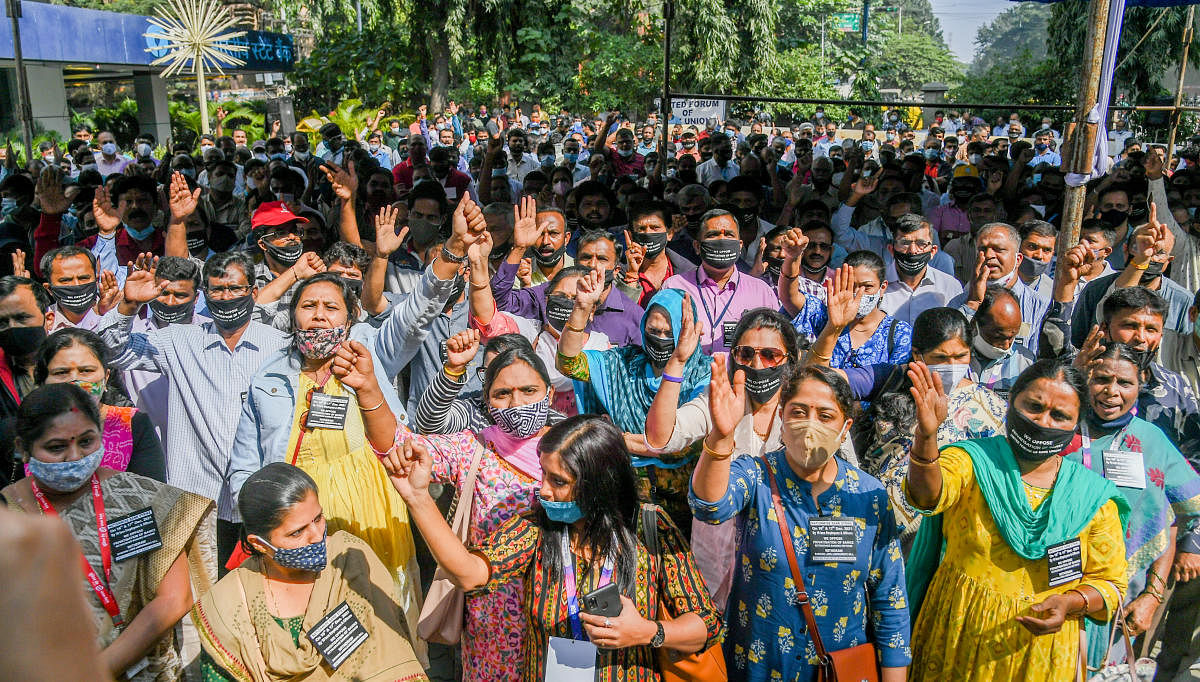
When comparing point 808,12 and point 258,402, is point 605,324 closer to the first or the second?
point 258,402

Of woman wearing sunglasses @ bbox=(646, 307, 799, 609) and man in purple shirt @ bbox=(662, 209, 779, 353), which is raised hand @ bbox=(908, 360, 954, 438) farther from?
man in purple shirt @ bbox=(662, 209, 779, 353)

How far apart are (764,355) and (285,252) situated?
3.52m

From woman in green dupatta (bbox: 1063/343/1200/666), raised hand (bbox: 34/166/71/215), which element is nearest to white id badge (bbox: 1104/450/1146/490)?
woman in green dupatta (bbox: 1063/343/1200/666)

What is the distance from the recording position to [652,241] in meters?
5.94

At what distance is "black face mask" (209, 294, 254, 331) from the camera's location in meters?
4.42

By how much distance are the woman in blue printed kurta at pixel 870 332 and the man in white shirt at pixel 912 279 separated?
40 cm

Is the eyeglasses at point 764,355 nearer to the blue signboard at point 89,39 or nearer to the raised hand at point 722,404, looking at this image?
the raised hand at point 722,404

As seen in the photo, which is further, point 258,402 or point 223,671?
point 258,402

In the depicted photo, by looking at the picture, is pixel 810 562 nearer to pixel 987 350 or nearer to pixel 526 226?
pixel 987 350

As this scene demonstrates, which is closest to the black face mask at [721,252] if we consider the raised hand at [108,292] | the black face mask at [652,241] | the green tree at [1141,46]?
the black face mask at [652,241]

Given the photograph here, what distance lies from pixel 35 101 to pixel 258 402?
25573mm

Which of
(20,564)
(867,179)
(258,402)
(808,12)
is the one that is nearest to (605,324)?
(258,402)

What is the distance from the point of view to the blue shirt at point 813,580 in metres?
2.85

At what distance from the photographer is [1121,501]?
2.96m
